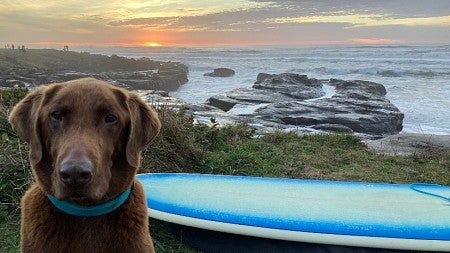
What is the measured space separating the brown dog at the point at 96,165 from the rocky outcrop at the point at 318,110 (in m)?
10.5

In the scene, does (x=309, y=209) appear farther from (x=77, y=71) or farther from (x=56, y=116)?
(x=77, y=71)

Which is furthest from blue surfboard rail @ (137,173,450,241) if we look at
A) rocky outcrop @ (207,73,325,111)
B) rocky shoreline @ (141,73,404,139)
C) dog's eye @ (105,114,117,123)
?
rocky outcrop @ (207,73,325,111)

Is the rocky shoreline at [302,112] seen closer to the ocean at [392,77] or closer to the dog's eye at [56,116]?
the ocean at [392,77]

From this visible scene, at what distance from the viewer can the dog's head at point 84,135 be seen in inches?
99.3

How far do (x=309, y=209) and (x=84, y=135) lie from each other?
9.76 feet

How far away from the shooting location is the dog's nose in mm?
2426

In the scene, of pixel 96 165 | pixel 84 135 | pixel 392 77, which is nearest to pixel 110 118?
pixel 84 135

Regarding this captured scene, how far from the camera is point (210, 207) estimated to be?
196 inches

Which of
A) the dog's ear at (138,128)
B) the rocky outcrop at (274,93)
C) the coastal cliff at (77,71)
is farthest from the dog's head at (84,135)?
the coastal cliff at (77,71)


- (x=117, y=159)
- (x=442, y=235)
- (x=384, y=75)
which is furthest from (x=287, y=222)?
(x=384, y=75)

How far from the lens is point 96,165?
101 inches

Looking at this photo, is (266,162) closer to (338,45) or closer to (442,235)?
(442,235)

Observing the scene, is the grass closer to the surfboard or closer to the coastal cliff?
the surfboard

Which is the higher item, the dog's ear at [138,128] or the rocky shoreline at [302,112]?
the dog's ear at [138,128]
